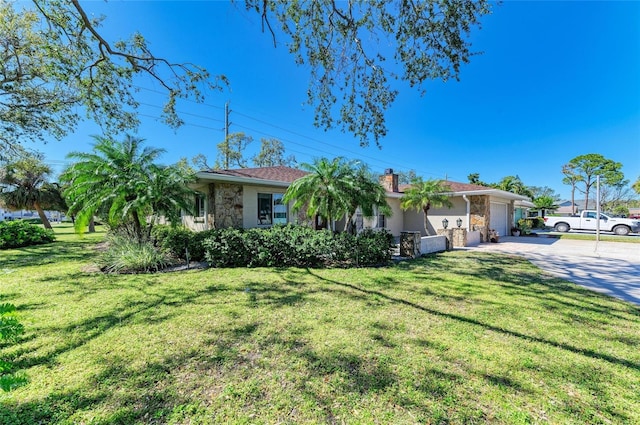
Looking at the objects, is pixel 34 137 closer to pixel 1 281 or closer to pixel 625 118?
pixel 1 281

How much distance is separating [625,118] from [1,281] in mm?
28558

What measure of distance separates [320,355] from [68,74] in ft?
35.0

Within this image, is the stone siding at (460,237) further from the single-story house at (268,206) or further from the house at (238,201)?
the house at (238,201)

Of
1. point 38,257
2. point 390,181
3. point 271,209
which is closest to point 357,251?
point 271,209

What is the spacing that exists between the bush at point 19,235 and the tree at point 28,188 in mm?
9663

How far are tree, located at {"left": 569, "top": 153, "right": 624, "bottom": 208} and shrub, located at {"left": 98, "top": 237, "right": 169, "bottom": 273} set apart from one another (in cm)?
4275

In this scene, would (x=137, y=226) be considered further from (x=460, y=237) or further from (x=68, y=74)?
(x=460, y=237)

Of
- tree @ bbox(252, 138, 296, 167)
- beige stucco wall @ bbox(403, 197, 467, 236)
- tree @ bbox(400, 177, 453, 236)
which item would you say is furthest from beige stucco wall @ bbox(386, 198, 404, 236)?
tree @ bbox(252, 138, 296, 167)

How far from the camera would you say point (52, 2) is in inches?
261

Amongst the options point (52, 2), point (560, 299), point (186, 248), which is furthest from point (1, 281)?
point (560, 299)

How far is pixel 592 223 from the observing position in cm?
2052

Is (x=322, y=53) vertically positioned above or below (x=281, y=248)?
above

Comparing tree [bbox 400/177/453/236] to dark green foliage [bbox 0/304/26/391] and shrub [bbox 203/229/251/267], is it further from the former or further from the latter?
dark green foliage [bbox 0/304/26/391]

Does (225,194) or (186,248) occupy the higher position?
(225,194)
